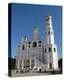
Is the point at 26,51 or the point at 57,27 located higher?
the point at 57,27

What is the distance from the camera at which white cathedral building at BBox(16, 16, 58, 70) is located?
2.02 m

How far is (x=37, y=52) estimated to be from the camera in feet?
6.74

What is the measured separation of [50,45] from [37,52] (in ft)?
0.42

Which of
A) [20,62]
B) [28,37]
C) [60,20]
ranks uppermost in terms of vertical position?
[60,20]

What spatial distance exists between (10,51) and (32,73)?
25 centimetres

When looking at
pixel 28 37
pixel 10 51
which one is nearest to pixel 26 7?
pixel 28 37

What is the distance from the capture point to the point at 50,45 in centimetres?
210

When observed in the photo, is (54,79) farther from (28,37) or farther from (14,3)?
(14,3)

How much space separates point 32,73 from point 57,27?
43cm

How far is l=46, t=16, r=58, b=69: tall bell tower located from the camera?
82.2 inches

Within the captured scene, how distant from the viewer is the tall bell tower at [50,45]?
2.09 m

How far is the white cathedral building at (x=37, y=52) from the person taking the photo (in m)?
2.02

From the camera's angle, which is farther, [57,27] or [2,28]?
[57,27]

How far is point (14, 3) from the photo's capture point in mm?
1987
